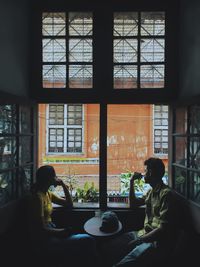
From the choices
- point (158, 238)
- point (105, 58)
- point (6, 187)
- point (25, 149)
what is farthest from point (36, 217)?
point (105, 58)

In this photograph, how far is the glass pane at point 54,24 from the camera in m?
3.29

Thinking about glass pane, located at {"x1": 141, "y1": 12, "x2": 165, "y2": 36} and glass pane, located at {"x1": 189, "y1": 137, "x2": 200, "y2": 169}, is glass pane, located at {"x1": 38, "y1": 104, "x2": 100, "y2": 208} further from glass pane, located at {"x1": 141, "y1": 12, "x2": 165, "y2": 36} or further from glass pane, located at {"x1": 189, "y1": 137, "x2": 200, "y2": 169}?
glass pane, located at {"x1": 189, "y1": 137, "x2": 200, "y2": 169}

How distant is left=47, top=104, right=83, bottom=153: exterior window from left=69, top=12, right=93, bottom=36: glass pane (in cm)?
259

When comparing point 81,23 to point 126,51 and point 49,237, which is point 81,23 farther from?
point 49,237

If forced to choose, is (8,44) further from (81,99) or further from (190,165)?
(190,165)

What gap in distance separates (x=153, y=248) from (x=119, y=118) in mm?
3323

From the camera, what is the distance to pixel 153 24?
10.7ft

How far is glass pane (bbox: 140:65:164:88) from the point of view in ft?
10.7

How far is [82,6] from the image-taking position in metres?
3.24

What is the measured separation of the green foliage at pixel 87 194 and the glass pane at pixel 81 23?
1.66 m

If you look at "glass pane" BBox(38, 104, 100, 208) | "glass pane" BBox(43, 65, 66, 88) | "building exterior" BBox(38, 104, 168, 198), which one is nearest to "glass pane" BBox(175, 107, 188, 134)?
"glass pane" BBox(43, 65, 66, 88)

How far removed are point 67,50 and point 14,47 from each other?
0.61 m

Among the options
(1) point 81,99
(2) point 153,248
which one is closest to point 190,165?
(2) point 153,248

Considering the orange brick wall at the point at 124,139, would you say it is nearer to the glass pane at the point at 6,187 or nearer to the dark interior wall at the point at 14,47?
the dark interior wall at the point at 14,47
